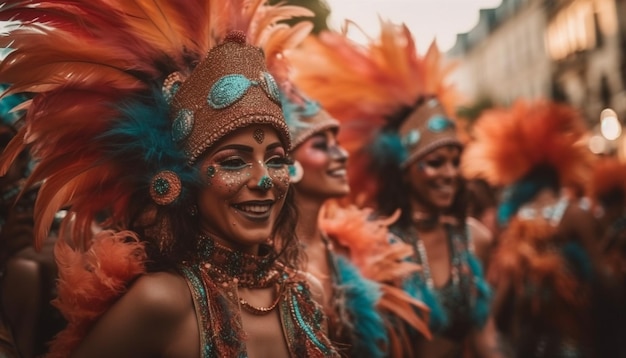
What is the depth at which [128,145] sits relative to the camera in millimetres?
2926

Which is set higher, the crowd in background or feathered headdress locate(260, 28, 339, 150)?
feathered headdress locate(260, 28, 339, 150)

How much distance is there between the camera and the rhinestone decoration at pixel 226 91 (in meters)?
2.84

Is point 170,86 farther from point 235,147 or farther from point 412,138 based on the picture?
point 412,138

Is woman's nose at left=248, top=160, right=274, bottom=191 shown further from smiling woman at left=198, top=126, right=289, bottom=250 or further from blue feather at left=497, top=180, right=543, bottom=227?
blue feather at left=497, top=180, right=543, bottom=227

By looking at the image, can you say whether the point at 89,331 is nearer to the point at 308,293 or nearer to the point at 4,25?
the point at 308,293

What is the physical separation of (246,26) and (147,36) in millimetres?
436

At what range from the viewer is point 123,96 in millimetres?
2984

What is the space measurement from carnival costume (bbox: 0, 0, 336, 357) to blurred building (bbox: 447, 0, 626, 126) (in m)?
11.9

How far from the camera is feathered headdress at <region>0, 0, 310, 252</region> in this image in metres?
2.83

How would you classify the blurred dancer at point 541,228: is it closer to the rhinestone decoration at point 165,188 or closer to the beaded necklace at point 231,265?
the beaded necklace at point 231,265

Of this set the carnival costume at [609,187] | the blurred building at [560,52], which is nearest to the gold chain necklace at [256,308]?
the carnival costume at [609,187]

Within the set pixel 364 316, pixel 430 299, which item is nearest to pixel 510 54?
pixel 430 299

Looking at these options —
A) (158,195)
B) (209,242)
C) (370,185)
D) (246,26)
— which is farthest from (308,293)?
(370,185)

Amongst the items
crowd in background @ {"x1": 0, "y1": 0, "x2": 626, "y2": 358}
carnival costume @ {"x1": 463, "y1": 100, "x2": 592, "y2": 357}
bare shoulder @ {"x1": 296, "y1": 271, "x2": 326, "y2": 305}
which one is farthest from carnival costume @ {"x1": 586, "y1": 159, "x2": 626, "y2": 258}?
bare shoulder @ {"x1": 296, "y1": 271, "x2": 326, "y2": 305}
